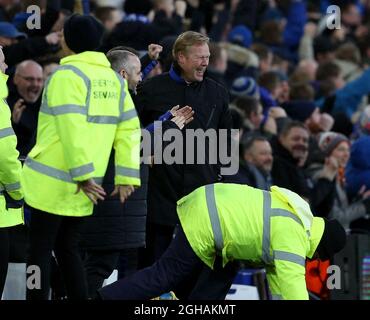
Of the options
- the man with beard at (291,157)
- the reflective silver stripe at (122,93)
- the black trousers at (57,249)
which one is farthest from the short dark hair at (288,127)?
the black trousers at (57,249)

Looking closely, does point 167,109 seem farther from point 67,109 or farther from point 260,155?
point 260,155

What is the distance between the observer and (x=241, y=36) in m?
15.7

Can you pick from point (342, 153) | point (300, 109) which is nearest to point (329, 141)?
point (342, 153)

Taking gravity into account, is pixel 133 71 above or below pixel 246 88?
above

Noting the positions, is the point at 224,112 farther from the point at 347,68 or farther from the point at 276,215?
the point at 347,68

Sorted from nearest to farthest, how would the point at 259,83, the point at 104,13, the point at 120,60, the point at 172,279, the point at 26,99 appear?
1. the point at 172,279
2. the point at 120,60
3. the point at 26,99
4. the point at 104,13
5. the point at 259,83

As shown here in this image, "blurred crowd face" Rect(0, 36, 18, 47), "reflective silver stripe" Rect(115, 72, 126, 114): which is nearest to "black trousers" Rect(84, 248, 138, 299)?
"reflective silver stripe" Rect(115, 72, 126, 114)

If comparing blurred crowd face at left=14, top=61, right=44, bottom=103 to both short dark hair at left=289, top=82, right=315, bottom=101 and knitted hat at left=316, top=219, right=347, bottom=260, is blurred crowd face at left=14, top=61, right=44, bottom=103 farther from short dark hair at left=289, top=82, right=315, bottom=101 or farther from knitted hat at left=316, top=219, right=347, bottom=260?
short dark hair at left=289, top=82, right=315, bottom=101

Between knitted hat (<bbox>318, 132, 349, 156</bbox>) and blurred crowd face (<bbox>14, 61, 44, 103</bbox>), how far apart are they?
3048 mm

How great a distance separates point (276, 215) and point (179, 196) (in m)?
1.46

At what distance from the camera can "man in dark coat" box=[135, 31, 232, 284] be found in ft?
31.0

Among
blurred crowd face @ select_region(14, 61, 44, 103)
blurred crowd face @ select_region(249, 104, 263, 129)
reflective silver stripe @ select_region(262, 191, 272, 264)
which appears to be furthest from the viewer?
blurred crowd face @ select_region(249, 104, 263, 129)

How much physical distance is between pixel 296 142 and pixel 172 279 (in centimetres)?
396
